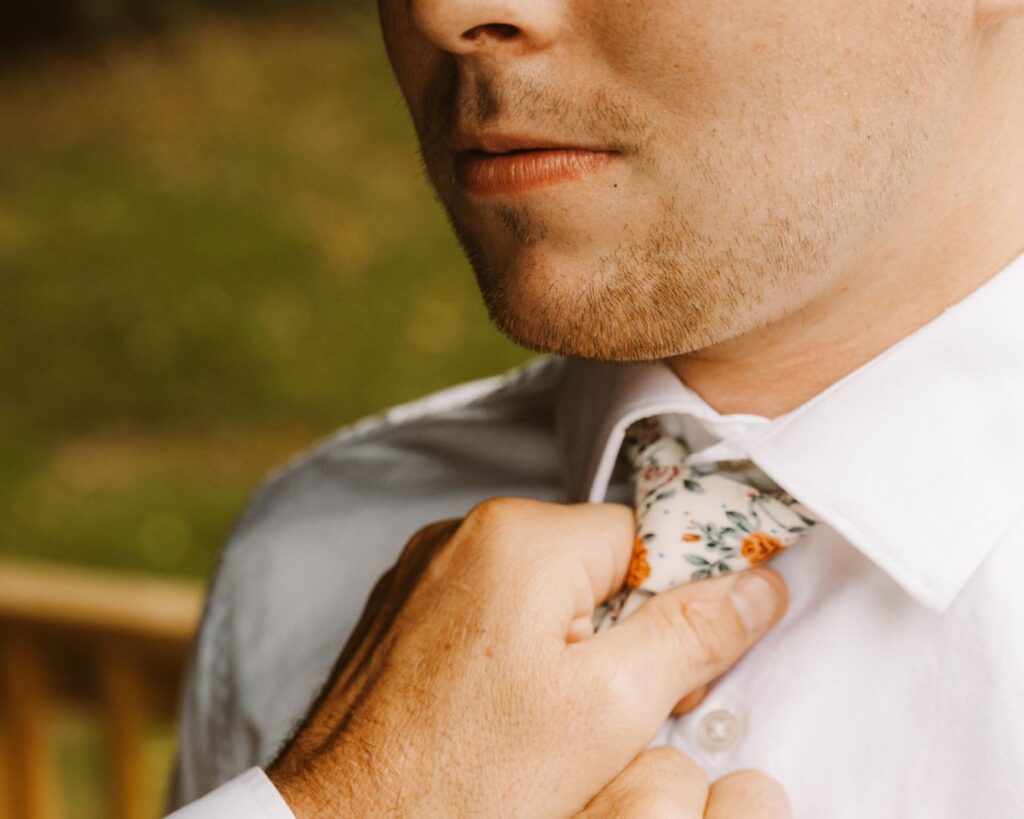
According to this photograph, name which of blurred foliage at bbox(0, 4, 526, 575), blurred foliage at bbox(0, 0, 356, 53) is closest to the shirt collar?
blurred foliage at bbox(0, 4, 526, 575)

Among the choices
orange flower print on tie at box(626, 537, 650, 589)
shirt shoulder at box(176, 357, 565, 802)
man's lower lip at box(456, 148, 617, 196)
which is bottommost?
shirt shoulder at box(176, 357, 565, 802)

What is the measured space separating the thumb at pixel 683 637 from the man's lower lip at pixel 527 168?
0.30m

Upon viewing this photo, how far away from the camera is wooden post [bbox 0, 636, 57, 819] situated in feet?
7.07

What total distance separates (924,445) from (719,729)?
24cm

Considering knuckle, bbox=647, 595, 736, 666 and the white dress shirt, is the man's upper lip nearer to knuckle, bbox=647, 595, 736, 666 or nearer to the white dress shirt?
the white dress shirt

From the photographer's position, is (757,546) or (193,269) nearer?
(757,546)

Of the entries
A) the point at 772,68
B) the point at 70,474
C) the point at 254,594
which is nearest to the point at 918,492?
the point at 772,68

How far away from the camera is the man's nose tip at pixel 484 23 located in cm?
83

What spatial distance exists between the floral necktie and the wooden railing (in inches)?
48.5

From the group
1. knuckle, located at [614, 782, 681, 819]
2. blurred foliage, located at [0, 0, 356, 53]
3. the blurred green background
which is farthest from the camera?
blurred foliage, located at [0, 0, 356, 53]

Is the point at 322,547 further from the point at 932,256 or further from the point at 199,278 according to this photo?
the point at 199,278

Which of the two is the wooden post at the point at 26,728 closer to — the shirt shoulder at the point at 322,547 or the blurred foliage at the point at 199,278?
the shirt shoulder at the point at 322,547

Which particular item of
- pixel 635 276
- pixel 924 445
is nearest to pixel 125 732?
pixel 635 276

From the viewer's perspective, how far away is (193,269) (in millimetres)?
4457
